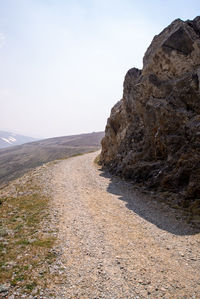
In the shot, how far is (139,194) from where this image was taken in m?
23.7

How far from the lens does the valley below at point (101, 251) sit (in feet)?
30.0

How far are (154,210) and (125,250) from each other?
7.63m

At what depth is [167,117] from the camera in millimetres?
24953

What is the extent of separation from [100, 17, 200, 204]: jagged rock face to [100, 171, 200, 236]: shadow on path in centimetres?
208

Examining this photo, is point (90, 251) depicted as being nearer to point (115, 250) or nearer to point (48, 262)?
point (115, 250)

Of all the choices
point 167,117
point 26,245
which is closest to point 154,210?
point 26,245

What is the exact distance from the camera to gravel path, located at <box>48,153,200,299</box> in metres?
9.14

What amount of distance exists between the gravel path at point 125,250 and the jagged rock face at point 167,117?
4.23 meters

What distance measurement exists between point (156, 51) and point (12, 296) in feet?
100

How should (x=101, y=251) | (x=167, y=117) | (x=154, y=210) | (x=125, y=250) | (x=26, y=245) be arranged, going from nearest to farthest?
(x=101, y=251) < (x=125, y=250) < (x=26, y=245) < (x=154, y=210) < (x=167, y=117)

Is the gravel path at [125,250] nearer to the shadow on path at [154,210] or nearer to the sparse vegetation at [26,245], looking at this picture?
the shadow on path at [154,210]

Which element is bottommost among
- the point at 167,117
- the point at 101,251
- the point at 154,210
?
the point at 101,251

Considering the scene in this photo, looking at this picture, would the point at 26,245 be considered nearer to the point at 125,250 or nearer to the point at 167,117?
the point at 125,250

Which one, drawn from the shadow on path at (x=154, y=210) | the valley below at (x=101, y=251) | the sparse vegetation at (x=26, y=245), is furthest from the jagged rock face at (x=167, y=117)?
the sparse vegetation at (x=26, y=245)
